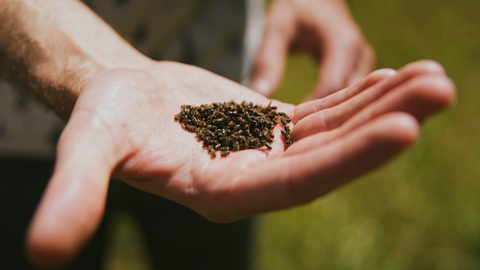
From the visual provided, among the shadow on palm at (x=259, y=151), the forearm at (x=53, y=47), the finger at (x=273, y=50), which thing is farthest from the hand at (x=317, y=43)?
the forearm at (x=53, y=47)

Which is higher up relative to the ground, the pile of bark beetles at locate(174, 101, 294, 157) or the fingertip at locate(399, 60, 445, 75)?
the fingertip at locate(399, 60, 445, 75)

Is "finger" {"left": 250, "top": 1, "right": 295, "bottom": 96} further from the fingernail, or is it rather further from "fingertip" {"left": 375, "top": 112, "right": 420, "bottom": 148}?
"fingertip" {"left": 375, "top": 112, "right": 420, "bottom": 148}

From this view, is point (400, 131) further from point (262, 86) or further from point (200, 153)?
point (262, 86)

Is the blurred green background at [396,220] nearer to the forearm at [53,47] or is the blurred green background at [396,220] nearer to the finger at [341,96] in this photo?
the finger at [341,96]

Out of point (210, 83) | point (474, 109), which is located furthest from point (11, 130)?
point (474, 109)

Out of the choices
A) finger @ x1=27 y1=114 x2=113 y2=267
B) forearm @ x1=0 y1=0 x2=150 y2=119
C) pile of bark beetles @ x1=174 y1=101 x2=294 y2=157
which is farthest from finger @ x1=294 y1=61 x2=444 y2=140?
forearm @ x1=0 y1=0 x2=150 y2=119
